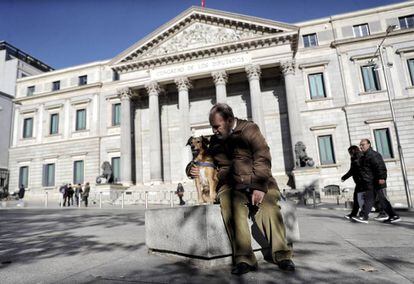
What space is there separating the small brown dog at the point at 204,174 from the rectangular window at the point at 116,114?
2617 cm

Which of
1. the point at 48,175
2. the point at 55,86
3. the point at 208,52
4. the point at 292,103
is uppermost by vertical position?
the point at 55,86

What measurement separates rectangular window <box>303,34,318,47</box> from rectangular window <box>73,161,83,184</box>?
25464mm

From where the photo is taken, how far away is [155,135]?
24.3 meters

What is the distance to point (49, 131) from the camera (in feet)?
100

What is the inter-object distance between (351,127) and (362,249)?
21.3m

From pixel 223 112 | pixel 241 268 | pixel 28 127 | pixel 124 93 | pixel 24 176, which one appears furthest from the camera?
pixel 28 127

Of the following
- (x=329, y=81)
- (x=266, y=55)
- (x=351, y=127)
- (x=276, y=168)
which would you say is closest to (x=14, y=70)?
(x=266, y=55)

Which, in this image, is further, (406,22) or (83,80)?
(83,80)

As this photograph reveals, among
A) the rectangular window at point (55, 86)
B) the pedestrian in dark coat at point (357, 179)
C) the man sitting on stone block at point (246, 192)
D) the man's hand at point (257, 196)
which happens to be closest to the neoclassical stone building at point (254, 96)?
the rectangular window at point (55, 86)

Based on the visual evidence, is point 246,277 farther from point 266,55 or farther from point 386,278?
point 266,55

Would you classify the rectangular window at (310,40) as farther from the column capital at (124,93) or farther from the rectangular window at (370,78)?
the column capital at (124,93)

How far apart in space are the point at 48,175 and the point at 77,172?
3.85 m

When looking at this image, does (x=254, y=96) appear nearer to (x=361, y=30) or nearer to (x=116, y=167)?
(x=361, y=30)

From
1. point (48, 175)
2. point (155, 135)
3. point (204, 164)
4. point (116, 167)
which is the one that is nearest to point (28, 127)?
point (48, 175)
